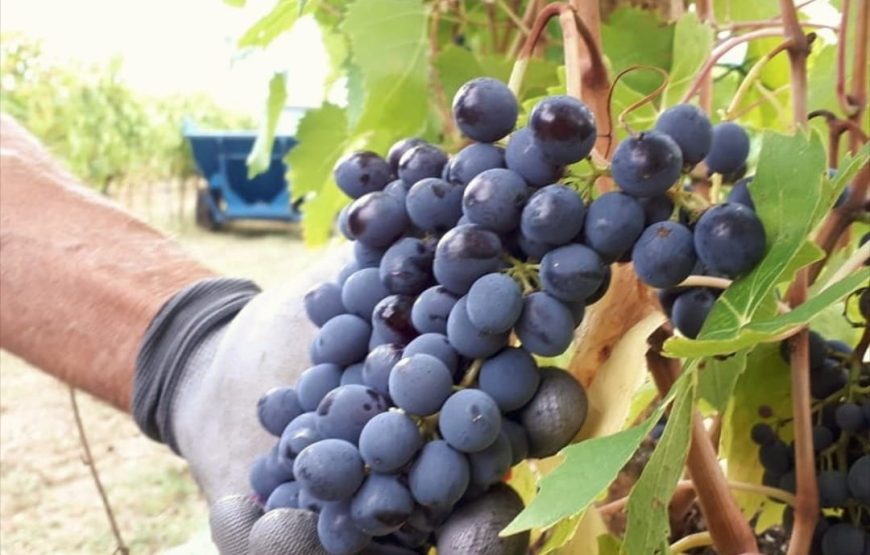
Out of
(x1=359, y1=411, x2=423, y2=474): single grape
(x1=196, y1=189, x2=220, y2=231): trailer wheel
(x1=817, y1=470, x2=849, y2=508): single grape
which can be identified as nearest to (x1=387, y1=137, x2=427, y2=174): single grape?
(x1=359, y1=411, x2=423, y2=474): single grape

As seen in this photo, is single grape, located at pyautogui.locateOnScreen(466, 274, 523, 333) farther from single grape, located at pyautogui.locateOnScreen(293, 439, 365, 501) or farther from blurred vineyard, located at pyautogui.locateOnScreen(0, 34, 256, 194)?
blurred vineyard, located at pyautogui.locateOnScreen(0, 34, 256, 194)

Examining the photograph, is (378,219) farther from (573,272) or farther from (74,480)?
(74,480)

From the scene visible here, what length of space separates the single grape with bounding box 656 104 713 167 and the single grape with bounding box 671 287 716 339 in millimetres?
50

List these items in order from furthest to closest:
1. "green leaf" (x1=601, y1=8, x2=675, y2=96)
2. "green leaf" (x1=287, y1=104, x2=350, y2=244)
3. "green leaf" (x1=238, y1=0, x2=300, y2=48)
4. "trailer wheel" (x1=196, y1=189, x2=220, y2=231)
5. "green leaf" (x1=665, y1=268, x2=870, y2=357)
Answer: "trailer wheel" (x1=196, y1=189, x2=220, y2=231) < "green leaf" (x1=287, y1=104, x2=350, y2=244) < "green leaf" (x1=238, y1=0, x2=300, y2=48) < "green leaf" (x1=601, y1=8, x2=675, y2=96) < "green leaf" (x1=665, y1=268, x2=870, y2=357)

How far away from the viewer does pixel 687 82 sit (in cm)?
45

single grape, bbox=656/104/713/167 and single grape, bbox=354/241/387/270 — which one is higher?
single grape, bbox=656/104/713/167

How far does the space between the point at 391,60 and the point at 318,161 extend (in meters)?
0.19

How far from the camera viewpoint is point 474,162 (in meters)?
0.30

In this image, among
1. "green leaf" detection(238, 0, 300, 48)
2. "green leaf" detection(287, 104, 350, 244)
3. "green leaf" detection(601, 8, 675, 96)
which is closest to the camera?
"green leaf" detection(601, 8, 675, 96)

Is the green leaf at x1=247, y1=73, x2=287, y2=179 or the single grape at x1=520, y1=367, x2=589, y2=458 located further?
the green leaf at x1=247, y1=73, x2=287, y2=179

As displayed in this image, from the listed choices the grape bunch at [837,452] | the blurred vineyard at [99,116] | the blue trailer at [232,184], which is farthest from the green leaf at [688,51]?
the blue trailer at [232,184]

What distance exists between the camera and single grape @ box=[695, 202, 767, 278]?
0.27 meters

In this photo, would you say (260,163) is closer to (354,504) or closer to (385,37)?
(385,37)

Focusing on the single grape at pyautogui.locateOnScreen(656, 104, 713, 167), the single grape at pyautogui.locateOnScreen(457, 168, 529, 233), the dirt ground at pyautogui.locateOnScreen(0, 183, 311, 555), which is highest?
the single grape at pyautogui.locateOnScreen(656, 104, 713, 167)
